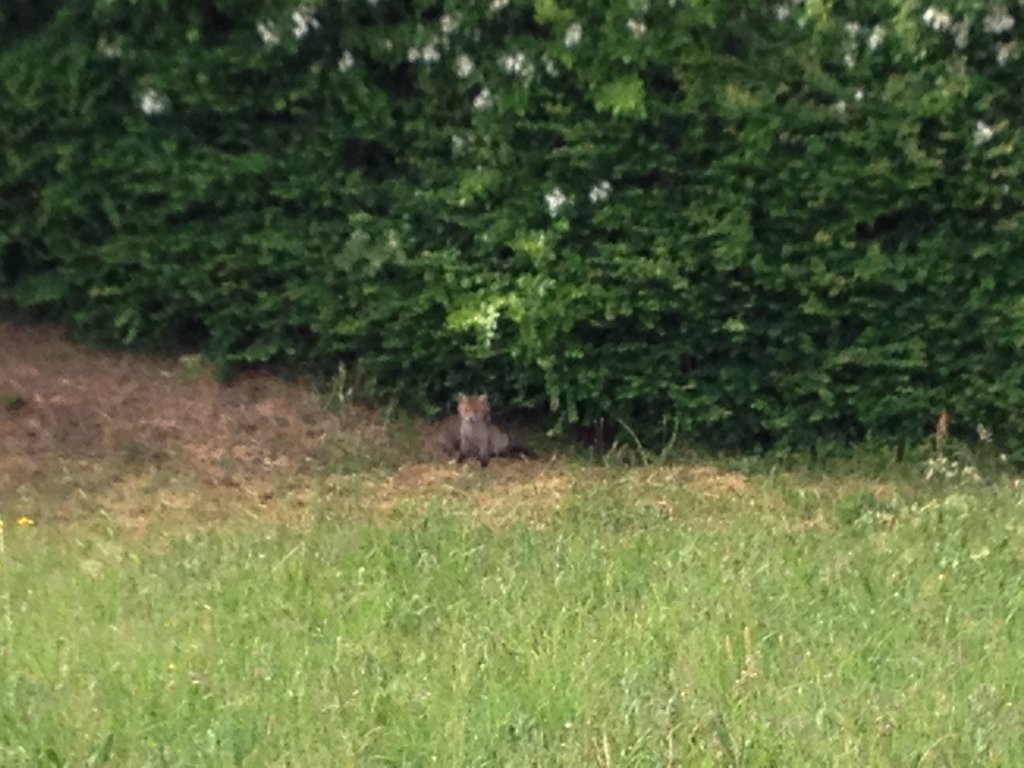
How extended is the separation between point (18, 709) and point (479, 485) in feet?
10.0

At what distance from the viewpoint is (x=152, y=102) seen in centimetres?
746

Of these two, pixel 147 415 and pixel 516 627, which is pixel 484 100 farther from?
pixel 516 627

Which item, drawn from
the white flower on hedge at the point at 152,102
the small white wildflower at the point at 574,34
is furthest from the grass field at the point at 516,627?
the small white wildflower at the point at 574,34

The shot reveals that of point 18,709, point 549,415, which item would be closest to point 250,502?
point 549,415

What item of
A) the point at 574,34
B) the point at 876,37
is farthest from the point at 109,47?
the point at 876,37

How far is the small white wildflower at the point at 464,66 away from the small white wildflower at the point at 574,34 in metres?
0.57

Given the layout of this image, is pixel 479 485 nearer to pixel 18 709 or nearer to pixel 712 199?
pixel 712 199

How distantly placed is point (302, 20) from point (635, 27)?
178cm

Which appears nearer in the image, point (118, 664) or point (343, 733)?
point (343, 733)

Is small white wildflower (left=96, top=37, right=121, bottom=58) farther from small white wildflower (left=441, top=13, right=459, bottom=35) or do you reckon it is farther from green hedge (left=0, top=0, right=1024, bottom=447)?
small white wildflower (left=441, top=13, right=459, bottom=35)

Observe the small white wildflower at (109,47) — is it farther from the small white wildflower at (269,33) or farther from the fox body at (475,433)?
the fox body at (475,433)

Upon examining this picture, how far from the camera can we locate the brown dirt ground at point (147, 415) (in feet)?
23.8

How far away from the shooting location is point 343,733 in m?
4.13

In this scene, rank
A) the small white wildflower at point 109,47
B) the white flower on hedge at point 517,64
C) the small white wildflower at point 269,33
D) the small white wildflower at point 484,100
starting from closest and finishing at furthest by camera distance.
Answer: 1. the white flower on hedge at point 517,64
2. the small white wildflower at point 484,100
3. the small white wildflower at point 269,33
4. the small white wildflower at point 109,47
